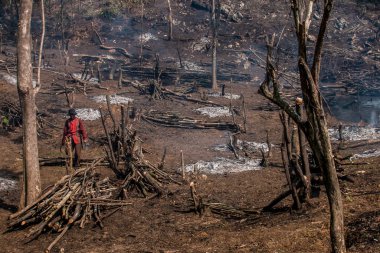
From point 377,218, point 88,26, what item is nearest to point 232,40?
point 88,26

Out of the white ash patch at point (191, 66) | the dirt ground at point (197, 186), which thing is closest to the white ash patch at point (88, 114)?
the dirt ground at point (197, 186)

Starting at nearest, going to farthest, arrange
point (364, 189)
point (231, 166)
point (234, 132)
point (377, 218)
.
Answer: point (377, 218)
point (364, 189)
point (231, 166)
point (234, 132)

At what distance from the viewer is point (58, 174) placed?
11375mm

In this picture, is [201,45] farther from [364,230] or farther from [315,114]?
[315,114]

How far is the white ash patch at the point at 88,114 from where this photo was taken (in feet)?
53.9

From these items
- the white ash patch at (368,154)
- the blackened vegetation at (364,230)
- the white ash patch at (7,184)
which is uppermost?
the blackened vegetation at (364,230)

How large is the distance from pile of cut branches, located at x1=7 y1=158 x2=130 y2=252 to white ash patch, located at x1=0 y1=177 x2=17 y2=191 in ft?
7.03

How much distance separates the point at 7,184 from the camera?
1051 cm

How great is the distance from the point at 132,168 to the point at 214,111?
9073 mm

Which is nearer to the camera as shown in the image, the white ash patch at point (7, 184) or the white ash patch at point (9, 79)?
the white ash patch at point (7, 184)

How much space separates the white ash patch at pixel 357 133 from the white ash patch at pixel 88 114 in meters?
8.77

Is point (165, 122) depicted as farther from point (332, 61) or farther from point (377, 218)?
point (332, 61)

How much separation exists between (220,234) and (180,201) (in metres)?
2.38

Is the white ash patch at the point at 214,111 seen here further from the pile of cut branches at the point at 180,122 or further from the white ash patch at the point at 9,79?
the white ash patch at the point at 9,79
